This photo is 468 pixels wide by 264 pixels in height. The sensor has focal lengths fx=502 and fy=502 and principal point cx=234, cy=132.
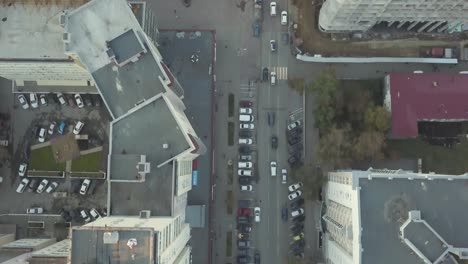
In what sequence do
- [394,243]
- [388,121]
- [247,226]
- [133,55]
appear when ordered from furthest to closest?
[247,226] → [388,121] → [133,55] → [394,243]

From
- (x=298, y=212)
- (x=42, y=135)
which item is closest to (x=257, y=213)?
(x=298, y=212)

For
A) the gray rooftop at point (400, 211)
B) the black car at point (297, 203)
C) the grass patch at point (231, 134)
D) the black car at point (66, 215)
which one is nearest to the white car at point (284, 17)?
the grass patch at point (231, 134)

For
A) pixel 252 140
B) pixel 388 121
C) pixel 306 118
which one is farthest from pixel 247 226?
pixel 388 121

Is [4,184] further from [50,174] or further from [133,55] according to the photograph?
[133,55]

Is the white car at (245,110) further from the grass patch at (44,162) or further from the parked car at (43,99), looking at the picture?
the parked car at (43,99)

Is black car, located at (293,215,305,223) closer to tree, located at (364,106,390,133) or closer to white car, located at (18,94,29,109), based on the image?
tree, located at (364,106,390,133)

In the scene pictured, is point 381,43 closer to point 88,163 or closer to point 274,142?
point 274,142

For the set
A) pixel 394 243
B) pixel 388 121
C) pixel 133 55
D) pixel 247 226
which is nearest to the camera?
pixel 394 243
